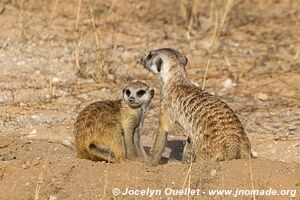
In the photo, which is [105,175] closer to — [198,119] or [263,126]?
[198,119]

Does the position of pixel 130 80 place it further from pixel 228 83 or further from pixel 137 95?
pixel 137 95

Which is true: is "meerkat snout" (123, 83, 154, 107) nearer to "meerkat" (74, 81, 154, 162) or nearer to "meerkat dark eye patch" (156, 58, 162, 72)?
"meerkat" (74, 81, 154, 162)

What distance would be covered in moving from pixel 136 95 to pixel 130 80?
2.06m

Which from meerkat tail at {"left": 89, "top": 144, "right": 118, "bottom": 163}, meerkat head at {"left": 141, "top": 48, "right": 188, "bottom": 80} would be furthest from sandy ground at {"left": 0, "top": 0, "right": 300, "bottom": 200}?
meerkat head at {"left": 141, "top": 48, "right": 188, "bottom": 80}

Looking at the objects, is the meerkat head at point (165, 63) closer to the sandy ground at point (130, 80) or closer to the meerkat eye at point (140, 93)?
the meerkat eye at point (140, 93)

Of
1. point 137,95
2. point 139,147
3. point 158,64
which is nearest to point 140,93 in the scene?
point 137,95

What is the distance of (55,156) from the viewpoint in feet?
18.4

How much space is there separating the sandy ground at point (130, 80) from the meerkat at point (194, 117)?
221 millimetres

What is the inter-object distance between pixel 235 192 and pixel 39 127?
2464mm

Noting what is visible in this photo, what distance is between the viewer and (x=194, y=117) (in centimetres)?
568

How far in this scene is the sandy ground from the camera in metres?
5.03

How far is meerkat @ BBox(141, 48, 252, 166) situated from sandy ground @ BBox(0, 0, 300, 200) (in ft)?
0.72

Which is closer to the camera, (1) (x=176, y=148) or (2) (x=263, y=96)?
(1) (x=176, y=148)

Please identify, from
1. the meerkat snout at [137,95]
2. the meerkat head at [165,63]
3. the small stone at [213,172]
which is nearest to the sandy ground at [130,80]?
the small stone at [213,172]
